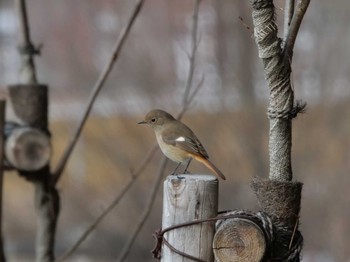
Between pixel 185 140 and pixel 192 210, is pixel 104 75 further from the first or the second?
pixel 192 210

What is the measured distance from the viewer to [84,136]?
840 cm

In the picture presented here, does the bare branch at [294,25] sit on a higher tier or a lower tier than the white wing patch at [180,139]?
higher

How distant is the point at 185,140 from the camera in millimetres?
3037

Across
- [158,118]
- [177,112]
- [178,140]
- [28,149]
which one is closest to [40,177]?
[28,149]

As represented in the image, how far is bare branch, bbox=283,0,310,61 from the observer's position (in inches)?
93.7

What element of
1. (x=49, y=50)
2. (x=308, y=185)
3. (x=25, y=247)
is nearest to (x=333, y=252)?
(x=308, y=185)

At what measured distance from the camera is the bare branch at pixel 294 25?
93.7 inches

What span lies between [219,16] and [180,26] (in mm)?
463

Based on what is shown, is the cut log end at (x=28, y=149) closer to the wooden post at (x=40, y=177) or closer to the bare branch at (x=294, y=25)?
the wooden post at (x=40, y=177)

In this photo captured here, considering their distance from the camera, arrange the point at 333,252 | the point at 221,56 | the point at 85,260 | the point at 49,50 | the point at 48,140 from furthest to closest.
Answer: the point at 49,50 → the point at 85,260 → the point at 221,56 → the point at 333,252 → the point at 48,140

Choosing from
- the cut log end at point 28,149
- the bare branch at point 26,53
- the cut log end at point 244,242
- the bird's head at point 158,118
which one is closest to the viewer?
the cut log end at point 244,242

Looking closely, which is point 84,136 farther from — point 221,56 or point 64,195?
point 221,56

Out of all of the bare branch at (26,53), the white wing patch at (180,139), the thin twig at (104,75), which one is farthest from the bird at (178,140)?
the bare branch at (26,53)

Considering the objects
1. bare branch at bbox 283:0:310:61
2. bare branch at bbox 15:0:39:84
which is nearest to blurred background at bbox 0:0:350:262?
bare branch at bbox 15:0:39:84
